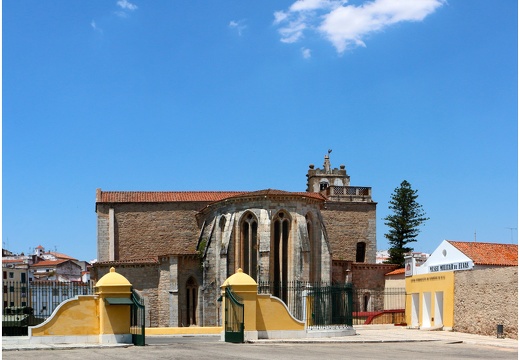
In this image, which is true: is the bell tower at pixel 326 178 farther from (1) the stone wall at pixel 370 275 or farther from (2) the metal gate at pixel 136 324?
(2) the metal gate at pixel 136 324

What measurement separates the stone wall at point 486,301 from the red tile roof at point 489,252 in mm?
1405

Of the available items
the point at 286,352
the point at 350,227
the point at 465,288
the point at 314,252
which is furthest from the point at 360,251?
the point at 286,352

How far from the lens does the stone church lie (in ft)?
133

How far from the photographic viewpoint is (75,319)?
22797 millimetres

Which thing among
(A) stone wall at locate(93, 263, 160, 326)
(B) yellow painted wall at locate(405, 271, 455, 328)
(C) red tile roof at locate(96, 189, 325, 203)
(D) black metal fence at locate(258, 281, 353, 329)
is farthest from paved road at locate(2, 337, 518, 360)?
(C) red tile roof at locate(96, 189, 325, 203)

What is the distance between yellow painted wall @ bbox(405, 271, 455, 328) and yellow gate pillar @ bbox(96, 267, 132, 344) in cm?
1470

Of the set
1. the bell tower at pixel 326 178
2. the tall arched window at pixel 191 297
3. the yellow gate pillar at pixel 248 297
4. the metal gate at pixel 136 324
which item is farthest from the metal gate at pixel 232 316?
the bell tower at pixel 326 178

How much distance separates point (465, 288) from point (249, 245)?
43.5 feet

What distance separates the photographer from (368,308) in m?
47.4

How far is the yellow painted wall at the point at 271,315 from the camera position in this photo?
81.4ft

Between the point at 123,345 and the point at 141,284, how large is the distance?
74.7ft

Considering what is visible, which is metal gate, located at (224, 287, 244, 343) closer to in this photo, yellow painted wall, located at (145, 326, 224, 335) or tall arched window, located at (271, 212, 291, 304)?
yellow painted wall, located at (145, 326, 224, 335)

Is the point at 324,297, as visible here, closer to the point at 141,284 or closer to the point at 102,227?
the point at 141,284

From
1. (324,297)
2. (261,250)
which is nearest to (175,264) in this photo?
(261,250)
